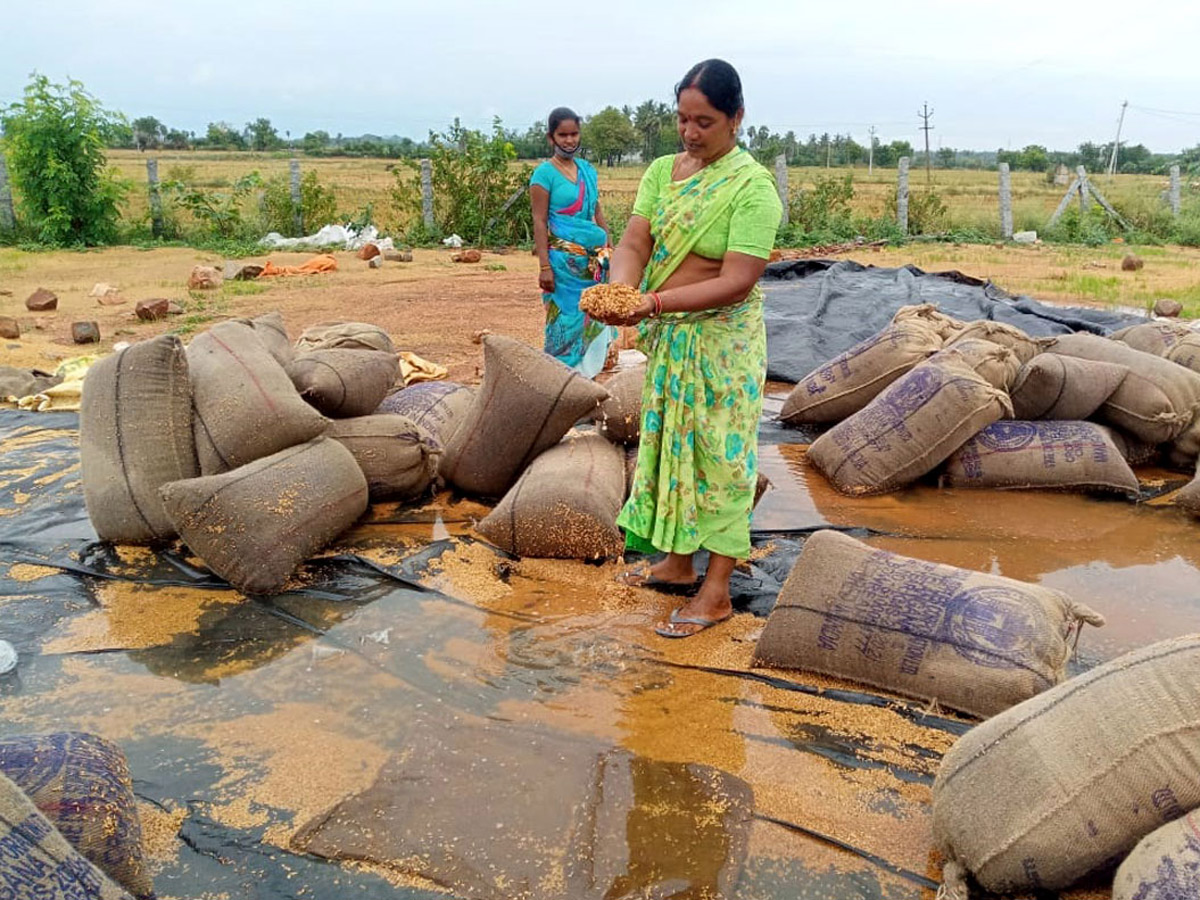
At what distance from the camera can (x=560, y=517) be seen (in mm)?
3471

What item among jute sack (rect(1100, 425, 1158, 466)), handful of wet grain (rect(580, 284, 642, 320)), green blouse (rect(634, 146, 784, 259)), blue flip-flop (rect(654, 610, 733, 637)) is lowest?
blue flip-flop (rect(654, 610, 733, 637))

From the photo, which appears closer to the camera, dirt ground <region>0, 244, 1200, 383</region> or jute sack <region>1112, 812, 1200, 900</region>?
jute sack <region>1112, 812, 1200, 900</region>

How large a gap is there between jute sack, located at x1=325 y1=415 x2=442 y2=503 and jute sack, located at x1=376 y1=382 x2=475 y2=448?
0.21 m

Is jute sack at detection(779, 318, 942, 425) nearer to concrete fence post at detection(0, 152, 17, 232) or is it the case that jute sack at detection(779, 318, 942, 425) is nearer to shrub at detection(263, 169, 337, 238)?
shrub at detection(263, 169, 337, 238)

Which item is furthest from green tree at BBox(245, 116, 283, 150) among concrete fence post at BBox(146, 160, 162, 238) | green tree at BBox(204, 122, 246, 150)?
concrete fence post at BBox(146, 160, 162, 238)

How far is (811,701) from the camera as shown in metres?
2.62

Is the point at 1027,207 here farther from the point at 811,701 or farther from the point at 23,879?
the point at 23,879

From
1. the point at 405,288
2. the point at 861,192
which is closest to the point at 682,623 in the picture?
the point at 405,288

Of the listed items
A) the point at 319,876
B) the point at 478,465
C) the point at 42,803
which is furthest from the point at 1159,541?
the point at 42,803

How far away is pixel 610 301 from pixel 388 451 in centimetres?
153

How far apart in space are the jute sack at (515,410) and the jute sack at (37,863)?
2.47 meters

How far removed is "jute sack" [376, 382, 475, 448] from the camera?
14.1 feet

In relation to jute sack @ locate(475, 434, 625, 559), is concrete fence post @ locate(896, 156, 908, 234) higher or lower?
higher

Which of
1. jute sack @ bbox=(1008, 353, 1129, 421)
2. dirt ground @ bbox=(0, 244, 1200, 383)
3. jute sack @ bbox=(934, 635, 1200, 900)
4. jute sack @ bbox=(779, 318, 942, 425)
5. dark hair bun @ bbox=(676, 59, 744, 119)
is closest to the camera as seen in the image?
jute sack @ bbox=(934, 635, 1200, 900)
